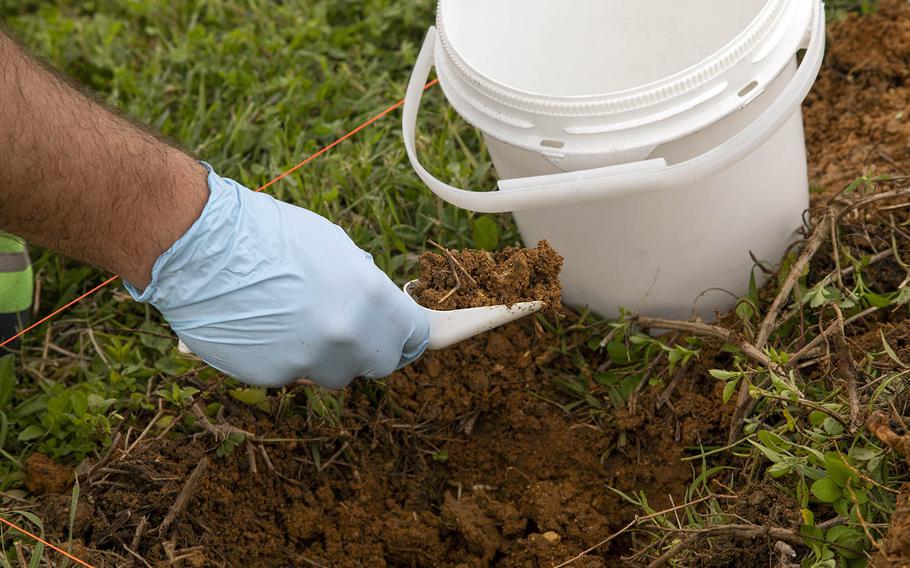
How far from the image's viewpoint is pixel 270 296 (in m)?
1.48

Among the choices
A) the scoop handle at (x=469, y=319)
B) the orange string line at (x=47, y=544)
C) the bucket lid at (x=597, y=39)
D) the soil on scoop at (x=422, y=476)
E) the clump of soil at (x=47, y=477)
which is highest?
the bucket lid at (x=597, y=39)

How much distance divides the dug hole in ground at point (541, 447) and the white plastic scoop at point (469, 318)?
0.04 m

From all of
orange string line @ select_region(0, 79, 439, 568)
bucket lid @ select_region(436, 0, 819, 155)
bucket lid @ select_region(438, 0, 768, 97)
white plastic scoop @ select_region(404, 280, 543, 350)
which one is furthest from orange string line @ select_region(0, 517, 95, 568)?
bucket lid @ select_region(438, 0, 768, 97)

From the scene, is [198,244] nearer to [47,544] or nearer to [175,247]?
[175,247]

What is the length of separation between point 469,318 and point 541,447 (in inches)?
13.7

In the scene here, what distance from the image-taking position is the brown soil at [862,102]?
2.04 metres

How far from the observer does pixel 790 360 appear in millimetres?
1511

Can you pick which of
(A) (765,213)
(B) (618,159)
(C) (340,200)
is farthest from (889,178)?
(C) (340,200)

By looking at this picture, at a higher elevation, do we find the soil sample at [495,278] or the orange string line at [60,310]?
the soil sample at [495,278]

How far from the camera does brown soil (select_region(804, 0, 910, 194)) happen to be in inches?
80.4

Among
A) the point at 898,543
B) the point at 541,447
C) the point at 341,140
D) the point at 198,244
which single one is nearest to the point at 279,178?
the point at 341,140

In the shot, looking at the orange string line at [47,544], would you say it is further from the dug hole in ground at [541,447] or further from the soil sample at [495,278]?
the soil sample at [495,278]

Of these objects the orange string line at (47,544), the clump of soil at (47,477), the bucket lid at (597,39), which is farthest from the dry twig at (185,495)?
the bucket lid at (597,39)

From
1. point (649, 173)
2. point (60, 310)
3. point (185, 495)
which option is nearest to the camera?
point (649, 173)
